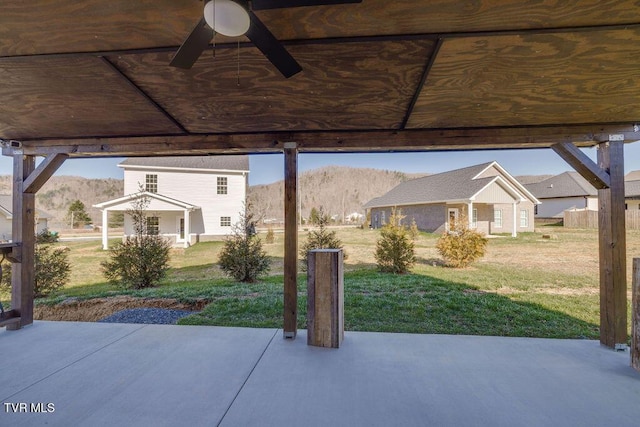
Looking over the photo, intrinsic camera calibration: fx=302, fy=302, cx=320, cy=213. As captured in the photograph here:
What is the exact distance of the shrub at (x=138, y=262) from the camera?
22.3 ft

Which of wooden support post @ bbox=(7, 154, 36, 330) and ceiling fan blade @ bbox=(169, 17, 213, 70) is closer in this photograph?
ceiling fan blade @ bbox=(169, 17, 213, 70)

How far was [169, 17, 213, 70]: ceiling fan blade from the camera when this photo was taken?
5.53 feet

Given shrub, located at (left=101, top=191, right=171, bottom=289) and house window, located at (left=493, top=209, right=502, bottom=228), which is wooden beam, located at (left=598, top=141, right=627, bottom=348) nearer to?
shrub, located at (left=101, top=191, right=171, bottom=289)

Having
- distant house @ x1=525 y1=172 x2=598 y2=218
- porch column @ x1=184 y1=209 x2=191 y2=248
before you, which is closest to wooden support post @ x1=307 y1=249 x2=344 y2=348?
porch column @ x1=184 y1=209 x2=191 y2=248

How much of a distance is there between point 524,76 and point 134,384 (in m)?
4.16

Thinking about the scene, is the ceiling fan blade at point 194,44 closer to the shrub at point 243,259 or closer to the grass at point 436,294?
the grass at point 436,294

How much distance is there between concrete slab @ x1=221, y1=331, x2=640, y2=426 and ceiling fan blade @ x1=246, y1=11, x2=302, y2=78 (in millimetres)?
2418

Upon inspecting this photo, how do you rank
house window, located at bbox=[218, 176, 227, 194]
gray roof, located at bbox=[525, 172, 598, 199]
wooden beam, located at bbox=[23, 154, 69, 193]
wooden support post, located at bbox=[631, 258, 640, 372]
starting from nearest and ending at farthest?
wooden support post, located at bbox=[631, 258, 640, 372] → wooden beam, located at bbox=[23, 154, 69, 193] → house window, located at bbox=[218, 176, 227, 194] → gray roof, located at bbox=[525, 172, 598, 199]

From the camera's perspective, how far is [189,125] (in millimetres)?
3484

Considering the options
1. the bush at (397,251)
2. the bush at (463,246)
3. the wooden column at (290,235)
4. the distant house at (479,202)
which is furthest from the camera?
the distant house at (479,202)

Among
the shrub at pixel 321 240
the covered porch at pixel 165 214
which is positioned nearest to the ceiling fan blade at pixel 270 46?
the shrub at pixel 321 240

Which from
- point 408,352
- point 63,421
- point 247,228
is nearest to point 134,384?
point 63,421

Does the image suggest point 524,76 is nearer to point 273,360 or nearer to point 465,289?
point 273,360

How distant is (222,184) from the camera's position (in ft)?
50.6
